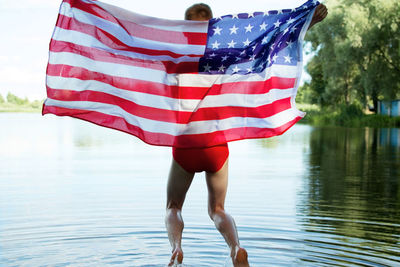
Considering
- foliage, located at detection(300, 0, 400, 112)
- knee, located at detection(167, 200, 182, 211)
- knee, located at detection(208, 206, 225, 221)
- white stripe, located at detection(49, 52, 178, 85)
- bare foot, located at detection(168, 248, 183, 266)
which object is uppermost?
foliage, located at detection(300, 0, 400, 112)

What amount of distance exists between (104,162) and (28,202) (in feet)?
21.1

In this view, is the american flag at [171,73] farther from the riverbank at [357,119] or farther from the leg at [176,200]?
the riverbank at [357,119]

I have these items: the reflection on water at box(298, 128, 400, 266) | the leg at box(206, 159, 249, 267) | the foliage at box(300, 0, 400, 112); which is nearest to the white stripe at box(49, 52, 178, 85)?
the leg at box(206, 159, 249, 267)

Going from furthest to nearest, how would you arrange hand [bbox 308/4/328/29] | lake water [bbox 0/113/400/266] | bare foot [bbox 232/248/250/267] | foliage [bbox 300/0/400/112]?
foliage [bbox 300/0/400/112] → lake water [bbox 0/113/400/266] → hand [bbox 308/4/328/29] → bare foot [bbox 232/248/250/267]

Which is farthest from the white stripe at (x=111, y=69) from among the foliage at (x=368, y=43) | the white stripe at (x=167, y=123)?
the foliage at (x=368, y=43)

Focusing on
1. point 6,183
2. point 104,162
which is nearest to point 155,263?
point 6,183

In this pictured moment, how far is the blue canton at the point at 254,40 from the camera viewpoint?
520 cm

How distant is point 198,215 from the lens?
781cm

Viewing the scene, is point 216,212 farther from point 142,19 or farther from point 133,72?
point 142,19

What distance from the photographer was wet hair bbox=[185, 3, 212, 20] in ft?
16.3

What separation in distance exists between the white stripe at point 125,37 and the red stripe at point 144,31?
0.02 meters

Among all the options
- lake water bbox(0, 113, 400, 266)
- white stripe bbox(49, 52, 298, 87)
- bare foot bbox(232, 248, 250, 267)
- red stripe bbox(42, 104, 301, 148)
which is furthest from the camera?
lake water bbox(0, 113, 400, 266)

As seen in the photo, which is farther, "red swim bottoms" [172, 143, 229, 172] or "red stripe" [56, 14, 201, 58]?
"red stripe" [56, 14, 201, 58]

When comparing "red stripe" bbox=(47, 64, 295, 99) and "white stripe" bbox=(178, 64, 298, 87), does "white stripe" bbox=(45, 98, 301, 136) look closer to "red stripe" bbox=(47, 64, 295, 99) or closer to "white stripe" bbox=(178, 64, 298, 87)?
"red stripe" bbox=(47, 64, 295, 99)
